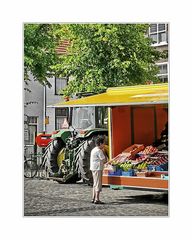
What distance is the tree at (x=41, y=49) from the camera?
1055 centimetres

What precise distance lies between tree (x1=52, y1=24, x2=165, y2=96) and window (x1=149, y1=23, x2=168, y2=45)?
0.25 meters

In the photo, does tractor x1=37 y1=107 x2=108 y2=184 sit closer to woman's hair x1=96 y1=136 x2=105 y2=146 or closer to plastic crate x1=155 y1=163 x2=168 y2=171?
woman's hair x1=96 y1=136 x2=105 y2=146

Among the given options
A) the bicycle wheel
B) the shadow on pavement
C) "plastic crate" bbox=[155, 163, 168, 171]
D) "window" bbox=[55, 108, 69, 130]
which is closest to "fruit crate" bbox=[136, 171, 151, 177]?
"plastic crate" bbox=[155, 163, 168, 171]

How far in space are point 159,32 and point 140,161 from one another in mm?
2033

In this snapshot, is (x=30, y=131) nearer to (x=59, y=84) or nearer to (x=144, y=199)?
(x=59, y=84)

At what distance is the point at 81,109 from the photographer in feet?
44.5

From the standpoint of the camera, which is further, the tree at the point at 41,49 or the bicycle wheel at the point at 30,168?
the bicycle wheel at the point at 30,168

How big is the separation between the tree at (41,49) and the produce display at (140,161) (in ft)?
5.00

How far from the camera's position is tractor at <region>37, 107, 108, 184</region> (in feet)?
42.6

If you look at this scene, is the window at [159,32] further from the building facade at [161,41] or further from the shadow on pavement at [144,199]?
the shadow on pavement at [144,199]

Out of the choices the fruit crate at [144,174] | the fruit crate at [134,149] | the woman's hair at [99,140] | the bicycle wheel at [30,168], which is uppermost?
the woman's hair at [99,140]

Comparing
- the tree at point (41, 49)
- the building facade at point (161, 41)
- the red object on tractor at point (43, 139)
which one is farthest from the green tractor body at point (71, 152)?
the building facade at point (161, 41)

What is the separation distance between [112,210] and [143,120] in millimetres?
2339

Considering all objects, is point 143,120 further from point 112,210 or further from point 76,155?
point 112,210
